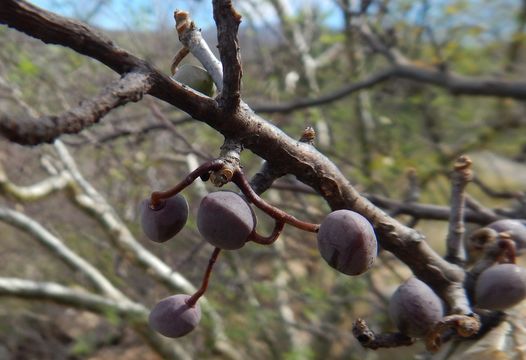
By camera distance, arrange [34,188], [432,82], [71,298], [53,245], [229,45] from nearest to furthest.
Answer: [229,45] → [432,82] → [34,188] → [71,298] → [53,245]

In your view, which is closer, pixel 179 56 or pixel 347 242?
pixel 347 242

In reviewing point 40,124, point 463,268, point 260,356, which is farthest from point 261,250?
point 40,124

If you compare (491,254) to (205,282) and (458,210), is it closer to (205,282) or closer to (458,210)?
(458,210)

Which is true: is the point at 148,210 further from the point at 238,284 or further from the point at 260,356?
the point at 260,356

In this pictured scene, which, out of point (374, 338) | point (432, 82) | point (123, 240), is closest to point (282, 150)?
point (374, 338)

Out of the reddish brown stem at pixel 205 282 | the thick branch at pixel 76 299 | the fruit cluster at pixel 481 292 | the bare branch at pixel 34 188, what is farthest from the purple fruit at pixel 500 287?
the bare branch at pixel 34 188

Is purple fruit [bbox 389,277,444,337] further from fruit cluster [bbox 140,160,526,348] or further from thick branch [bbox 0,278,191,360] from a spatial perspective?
thick branch [bbox 0,278,191,360]
